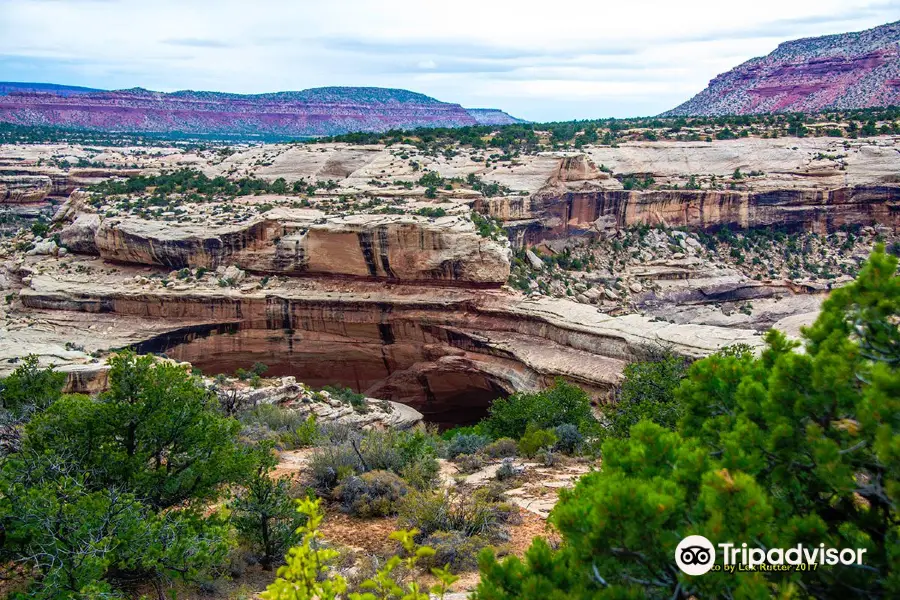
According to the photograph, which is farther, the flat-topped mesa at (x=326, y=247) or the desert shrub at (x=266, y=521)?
the flat-topped mesa at (x=326, y=247)

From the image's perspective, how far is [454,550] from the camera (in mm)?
9406

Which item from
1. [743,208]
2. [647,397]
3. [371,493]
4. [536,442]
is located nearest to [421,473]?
[371,493]

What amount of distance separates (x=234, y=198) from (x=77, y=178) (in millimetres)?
28249

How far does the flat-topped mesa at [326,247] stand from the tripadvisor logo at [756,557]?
2234 centimetres

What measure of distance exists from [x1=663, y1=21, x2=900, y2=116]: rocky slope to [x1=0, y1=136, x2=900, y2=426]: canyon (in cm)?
4806

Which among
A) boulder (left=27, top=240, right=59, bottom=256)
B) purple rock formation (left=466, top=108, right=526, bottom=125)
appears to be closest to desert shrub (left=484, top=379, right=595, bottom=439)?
boulder (left=27, top=240, right=59, bottom=256)

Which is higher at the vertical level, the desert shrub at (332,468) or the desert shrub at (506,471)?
the desert shrub at (332,468)

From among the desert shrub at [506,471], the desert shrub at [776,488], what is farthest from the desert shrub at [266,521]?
the desert shrub at [776,488]

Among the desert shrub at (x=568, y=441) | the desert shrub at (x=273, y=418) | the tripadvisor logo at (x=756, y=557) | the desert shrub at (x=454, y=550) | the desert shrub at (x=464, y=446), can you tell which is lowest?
the desert shrub at (x=273, y=418)

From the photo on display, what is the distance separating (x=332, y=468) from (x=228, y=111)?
5866 inches

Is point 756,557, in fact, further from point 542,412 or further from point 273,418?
point 273,418

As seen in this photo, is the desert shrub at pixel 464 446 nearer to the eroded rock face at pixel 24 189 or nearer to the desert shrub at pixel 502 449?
the desert shrub at pixel 502 449

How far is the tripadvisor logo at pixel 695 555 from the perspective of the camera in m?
4.54

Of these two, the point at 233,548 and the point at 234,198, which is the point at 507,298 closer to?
the point at 234,198
